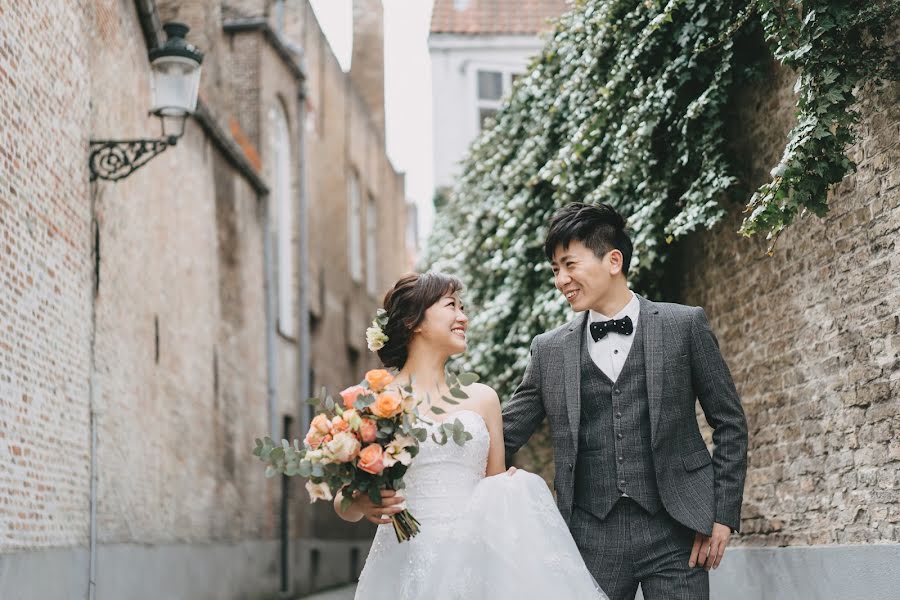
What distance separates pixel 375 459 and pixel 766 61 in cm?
474

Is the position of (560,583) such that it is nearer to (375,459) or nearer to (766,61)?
(375,459)

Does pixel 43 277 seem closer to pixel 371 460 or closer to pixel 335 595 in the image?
pixel 371 460

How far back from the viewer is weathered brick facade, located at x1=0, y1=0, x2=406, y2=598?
298 inches

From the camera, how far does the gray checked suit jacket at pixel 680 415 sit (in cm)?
424

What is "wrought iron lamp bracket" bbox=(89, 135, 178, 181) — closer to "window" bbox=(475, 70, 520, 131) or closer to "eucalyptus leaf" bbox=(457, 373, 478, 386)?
"eucalyptus leaf" bbox=(457, 373, 478, 386)

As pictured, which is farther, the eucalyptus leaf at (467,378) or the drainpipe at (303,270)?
the drainpipe at (303,270)

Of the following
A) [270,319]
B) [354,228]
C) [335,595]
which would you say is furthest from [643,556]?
[354,228]

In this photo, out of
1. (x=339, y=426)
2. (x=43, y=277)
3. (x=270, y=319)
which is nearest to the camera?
(x=339, y=426)

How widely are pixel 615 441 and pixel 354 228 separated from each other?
21.5m

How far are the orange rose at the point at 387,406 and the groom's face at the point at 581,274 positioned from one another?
0.78m

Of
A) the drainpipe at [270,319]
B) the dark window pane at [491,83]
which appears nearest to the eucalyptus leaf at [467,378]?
the drainpipe at [270,319]

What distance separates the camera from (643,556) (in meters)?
4.24

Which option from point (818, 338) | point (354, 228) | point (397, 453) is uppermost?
point (354, 228)

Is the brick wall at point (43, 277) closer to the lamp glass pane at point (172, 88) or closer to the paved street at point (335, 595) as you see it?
the lamp glass pane at point (172, 88)
